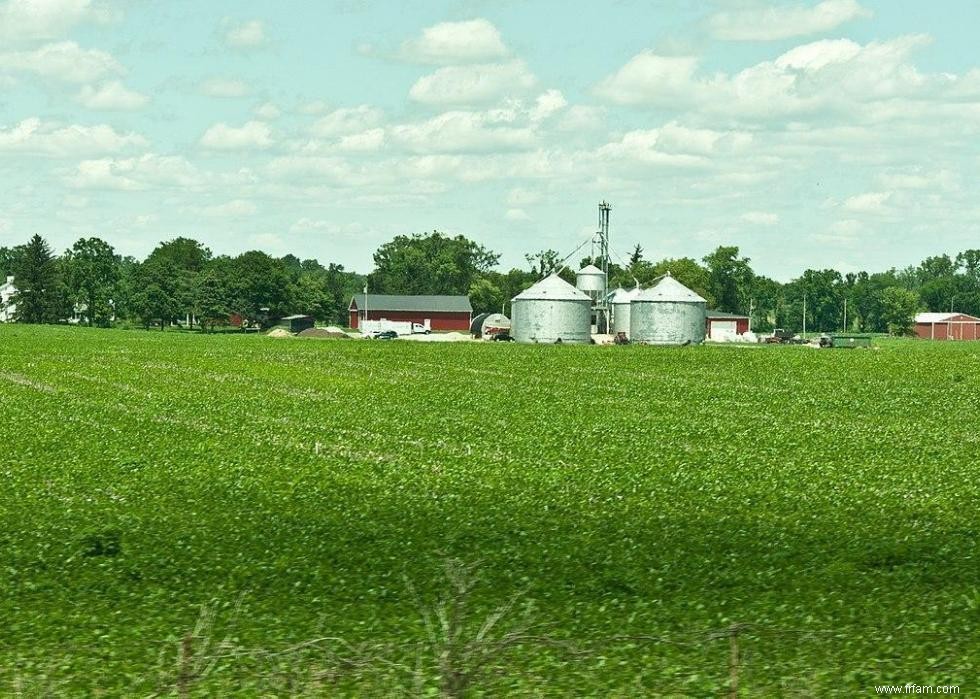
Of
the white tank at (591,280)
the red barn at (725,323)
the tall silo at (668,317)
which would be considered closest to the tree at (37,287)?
the white tank at (591,280)

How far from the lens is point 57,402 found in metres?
44.2

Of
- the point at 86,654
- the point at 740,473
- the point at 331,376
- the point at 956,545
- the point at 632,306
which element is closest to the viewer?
the point at 86,654

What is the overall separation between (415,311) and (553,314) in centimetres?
7641

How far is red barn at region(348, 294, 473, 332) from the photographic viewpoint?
601 ft

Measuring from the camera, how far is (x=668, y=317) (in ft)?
352

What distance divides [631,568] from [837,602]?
3.01 metres

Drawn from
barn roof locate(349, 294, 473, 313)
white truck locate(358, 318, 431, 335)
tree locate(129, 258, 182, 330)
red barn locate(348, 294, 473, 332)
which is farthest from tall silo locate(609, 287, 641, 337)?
tree locate(129, 258, 182, 330)

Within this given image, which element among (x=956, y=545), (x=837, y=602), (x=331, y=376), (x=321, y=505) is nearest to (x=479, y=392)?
(x=331, y=376)

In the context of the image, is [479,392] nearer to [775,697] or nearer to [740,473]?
[740,473]

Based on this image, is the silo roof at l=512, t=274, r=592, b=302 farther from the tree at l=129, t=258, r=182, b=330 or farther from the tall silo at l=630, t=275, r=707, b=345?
the tree at l=129, t=258, r=182, b=330

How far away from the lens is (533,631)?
14.6 meters

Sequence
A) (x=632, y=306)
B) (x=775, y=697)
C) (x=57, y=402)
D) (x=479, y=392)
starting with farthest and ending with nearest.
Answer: (x=632, y=306)
(x=479, y=392)
(x=57, y=402)
(x=775, y=697)

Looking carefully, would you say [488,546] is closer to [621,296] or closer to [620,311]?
[620,311]

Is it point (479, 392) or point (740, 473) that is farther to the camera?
point (479, 392)
